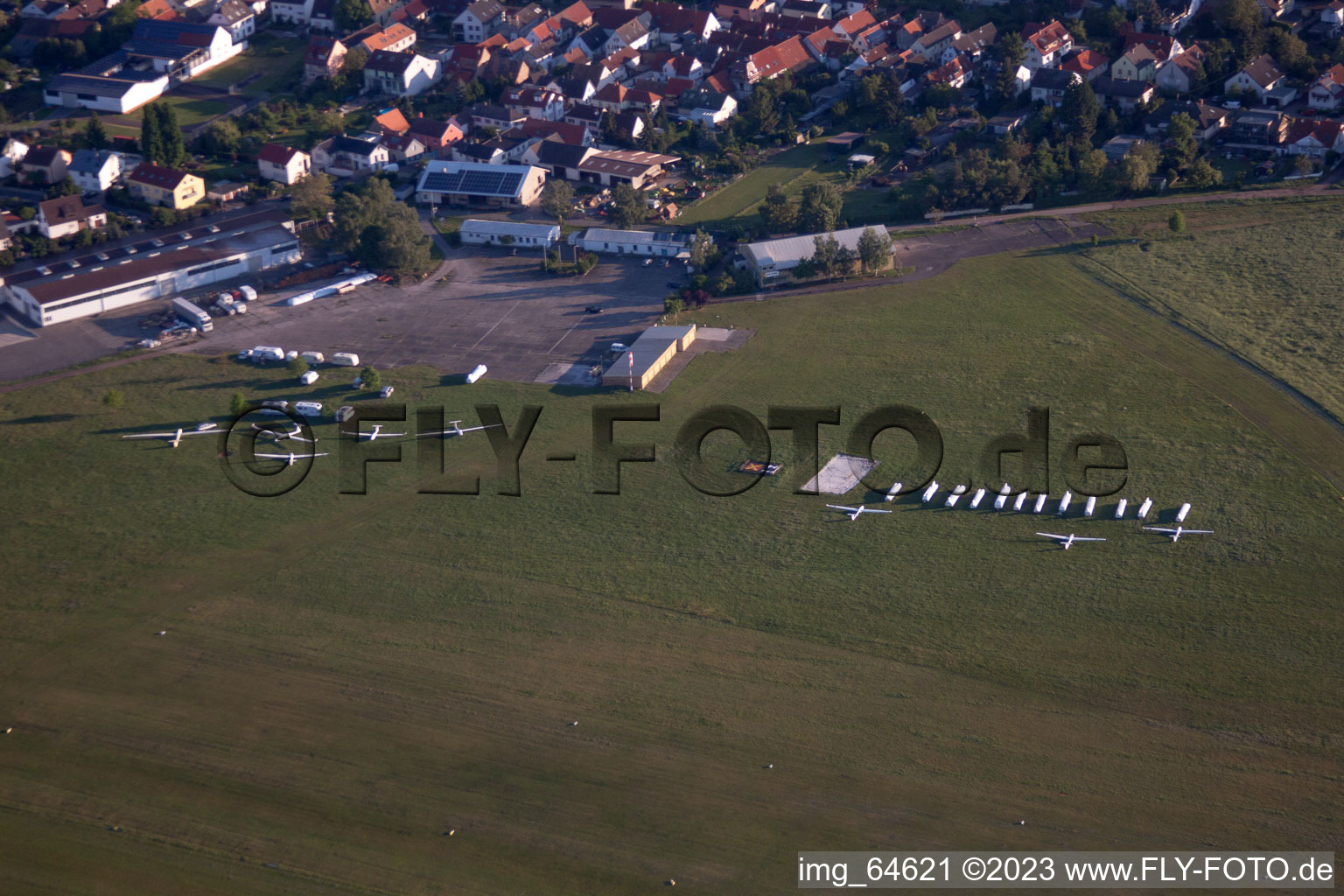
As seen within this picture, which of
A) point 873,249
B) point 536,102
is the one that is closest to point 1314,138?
point 873,249

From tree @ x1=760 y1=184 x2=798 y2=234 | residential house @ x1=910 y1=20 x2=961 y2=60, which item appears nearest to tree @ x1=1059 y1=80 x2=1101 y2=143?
residential house @ x1=910 y1=20 x2=961 y2=60

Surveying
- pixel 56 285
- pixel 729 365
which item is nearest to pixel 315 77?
pixel 56 285

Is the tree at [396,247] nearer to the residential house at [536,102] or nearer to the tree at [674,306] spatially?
the tree at [674,306]

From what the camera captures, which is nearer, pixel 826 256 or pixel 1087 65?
pixel 826 256

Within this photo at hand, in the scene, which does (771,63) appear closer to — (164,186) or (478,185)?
(478,185)

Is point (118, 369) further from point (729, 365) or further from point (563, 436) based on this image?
point (729, 365)
